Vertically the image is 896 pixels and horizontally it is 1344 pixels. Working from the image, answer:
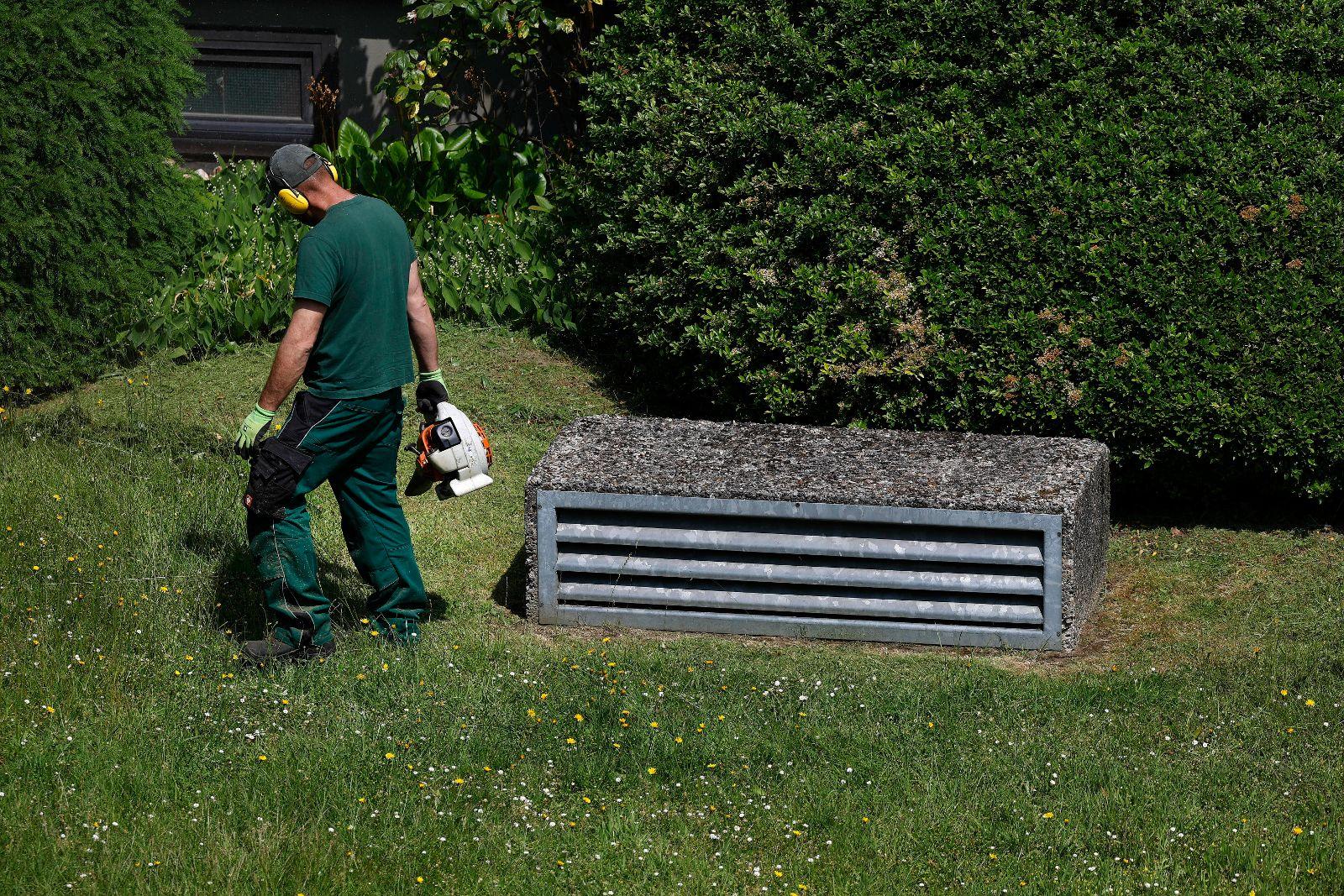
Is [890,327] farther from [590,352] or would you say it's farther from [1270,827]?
[1270,827]

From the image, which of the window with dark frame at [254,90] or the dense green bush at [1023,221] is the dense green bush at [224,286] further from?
the dense green bush at [1023,221]

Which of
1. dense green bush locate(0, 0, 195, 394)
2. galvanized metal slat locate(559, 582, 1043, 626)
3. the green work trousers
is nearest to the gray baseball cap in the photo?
the green work trousers

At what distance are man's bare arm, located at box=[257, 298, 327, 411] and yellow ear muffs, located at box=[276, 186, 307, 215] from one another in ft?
1.13

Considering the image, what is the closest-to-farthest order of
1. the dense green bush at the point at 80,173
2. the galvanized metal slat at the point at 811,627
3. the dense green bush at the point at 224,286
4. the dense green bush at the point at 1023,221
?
the galvanized metal slat at the point at 811,627 → the dense green bush at the point at 1023,221 → the dense green bush at the point at 80,173 → the dense green bush at the point at 224,286

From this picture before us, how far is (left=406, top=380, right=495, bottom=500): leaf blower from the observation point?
5488 millimetres

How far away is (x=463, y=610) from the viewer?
20.0 feet

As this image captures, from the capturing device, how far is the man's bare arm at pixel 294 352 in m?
5.10

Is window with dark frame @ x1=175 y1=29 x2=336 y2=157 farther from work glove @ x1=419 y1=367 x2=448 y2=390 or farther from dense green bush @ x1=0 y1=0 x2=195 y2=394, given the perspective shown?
work glove @ x1=419 y1=367 x2=448 y2=390

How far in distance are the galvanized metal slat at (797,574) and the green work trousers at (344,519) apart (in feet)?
2.21

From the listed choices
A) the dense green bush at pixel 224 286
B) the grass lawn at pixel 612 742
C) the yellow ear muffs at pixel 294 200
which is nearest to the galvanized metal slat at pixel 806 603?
the grass lawn at pixel 612 742

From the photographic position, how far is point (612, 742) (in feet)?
16.0

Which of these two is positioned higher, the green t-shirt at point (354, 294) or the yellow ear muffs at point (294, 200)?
the yellow ear muffs at point (294, 200)

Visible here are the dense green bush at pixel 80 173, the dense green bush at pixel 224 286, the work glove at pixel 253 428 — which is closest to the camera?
the work glove at pixel 253 428

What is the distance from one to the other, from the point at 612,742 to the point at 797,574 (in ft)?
4.10
